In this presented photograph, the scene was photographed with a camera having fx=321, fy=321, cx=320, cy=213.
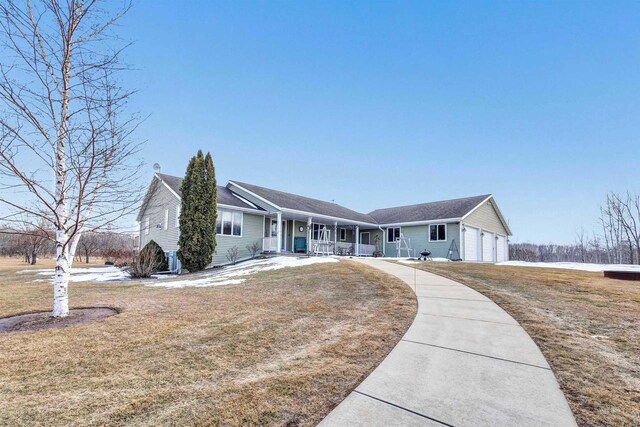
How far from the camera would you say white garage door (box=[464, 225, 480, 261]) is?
2289 cm

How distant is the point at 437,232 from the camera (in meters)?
23.8

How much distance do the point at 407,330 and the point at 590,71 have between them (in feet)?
67.5

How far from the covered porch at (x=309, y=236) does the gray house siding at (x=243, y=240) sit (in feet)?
2.05

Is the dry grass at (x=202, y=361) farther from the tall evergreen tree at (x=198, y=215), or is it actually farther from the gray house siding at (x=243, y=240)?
the gray house siding at (x=243, y=240)

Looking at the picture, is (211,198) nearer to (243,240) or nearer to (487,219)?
(243,240)

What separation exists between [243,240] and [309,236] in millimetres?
4434

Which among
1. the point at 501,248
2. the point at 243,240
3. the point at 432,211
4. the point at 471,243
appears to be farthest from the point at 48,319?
the point at 501,248

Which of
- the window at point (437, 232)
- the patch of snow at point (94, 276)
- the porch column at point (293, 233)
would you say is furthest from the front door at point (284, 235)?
the window at point (437, 232)

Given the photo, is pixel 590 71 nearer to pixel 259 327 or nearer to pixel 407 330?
pixel 407 330

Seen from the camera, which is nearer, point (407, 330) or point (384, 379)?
point (384, 379)

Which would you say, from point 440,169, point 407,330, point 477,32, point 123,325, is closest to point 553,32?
point 477,32

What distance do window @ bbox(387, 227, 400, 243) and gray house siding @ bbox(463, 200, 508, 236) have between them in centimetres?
524

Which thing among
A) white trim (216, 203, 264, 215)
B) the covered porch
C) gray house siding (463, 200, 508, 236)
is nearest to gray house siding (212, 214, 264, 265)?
white trim (216, 203, 264, 215)

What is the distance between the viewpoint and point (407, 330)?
4.80 meters
